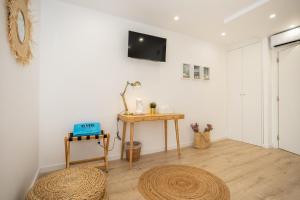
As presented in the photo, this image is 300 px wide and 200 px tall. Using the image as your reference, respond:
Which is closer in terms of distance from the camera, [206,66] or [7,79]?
[7,79]

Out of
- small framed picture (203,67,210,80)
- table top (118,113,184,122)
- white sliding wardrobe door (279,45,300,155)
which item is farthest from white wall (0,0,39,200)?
white sliding wardrobe door (279,45,300,155)

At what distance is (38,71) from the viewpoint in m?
2.03

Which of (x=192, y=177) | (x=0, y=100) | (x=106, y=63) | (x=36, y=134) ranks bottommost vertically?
(x=192, y=177)

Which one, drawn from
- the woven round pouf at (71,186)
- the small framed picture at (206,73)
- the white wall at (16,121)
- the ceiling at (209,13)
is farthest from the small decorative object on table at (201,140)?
the white wall at (16,121)

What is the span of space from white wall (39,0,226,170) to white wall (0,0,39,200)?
0.25 m

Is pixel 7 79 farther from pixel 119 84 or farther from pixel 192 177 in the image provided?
pixel 192 177

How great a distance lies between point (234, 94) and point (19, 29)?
4.24 m

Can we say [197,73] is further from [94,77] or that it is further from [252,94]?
[94,77]

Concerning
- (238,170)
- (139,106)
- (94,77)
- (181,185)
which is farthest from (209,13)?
(181,185)

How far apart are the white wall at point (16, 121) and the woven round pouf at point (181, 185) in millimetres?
1211

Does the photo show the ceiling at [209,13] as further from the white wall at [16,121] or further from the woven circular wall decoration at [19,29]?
the white wall at [16,121]

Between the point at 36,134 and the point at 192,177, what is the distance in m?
2.15

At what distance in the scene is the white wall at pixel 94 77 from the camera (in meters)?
2.13

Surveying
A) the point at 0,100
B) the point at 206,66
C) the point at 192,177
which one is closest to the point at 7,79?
the point at 0,100
